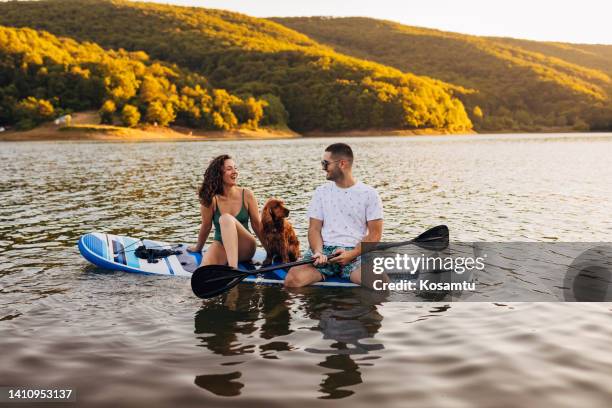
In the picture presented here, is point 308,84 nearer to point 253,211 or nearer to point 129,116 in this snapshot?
point 129,116

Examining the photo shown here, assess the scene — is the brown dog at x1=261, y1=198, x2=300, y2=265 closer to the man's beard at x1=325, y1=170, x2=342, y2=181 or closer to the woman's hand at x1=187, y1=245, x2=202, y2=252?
the man's beard at x1=325, y1=170, x2=342, y2=181

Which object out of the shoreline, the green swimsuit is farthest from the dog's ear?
the shoreline

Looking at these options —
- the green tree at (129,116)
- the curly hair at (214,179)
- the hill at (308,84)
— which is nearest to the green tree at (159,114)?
the green tree at (129,116)

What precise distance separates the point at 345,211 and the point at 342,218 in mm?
113

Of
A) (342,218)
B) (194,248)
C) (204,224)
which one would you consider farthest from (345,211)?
(194,248)

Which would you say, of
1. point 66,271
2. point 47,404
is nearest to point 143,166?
point 66,271

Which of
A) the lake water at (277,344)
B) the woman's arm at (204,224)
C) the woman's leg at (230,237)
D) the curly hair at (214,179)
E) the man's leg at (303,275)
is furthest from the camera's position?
the woman's arm at (204,224)

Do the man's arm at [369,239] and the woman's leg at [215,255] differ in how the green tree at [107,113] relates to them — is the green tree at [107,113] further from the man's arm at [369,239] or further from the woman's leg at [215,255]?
the man's arm at [369,239]

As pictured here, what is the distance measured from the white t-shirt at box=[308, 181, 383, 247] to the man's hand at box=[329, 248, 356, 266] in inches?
7.6

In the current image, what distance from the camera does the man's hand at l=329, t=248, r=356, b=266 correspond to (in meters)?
8.14

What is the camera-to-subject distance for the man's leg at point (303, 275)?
28.9 feet

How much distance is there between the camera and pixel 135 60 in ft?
480

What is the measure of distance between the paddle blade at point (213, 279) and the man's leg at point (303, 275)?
2.57 feet

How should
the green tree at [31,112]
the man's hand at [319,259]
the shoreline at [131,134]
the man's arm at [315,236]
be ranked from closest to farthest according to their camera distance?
the man's hand at [319,259]
the man's arm at [315,236]
the shoreline at [131,134]
the green tree at [31,112]
